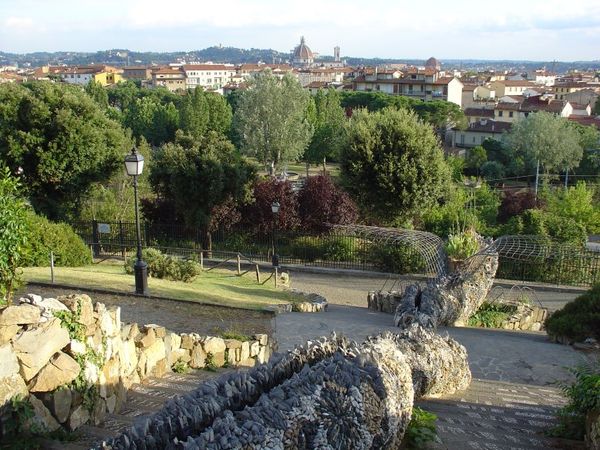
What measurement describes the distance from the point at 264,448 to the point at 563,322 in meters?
11.1

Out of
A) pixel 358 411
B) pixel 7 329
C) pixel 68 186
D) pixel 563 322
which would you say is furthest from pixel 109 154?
pixel 358 411

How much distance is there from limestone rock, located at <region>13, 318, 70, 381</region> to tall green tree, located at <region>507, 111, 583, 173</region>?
50.0 metres

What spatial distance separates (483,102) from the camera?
101438mm

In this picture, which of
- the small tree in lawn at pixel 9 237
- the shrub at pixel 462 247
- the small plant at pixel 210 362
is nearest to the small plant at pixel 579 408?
the small plant at pixel 210 362

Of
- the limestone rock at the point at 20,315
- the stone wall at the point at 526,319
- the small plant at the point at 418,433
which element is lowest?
the stone wall at the point at 526,319

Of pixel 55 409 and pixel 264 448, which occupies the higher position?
pixel 264 448

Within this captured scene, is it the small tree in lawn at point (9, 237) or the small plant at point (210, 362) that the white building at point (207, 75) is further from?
the small tree in lawn at point (9, 237)

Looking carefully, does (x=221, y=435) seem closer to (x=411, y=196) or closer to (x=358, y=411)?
(x=358, y=411)

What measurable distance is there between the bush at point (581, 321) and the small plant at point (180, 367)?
843 centimetres

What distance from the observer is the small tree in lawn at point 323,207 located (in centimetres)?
2323

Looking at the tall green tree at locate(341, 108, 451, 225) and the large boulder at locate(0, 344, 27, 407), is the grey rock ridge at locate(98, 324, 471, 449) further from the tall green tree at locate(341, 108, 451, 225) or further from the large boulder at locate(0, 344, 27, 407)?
the tall green tree at locate(341, 108, 451, 225)

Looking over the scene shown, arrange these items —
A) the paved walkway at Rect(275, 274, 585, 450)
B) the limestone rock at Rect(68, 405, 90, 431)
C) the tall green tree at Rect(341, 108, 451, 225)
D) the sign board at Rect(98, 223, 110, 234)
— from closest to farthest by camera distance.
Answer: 1. the limestone rock at Rect(68, 405, 90, 431)
2. the paved walkway at Rect(275, 274, 585, 450)
3. the sign board at Rect(98, 223, 110, 234)
4. the tall green tree at Rect(341, 108, 451, 225)

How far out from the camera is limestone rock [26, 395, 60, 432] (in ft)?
18.8

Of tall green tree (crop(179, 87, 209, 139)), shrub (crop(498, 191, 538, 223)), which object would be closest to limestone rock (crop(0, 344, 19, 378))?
shrub (crop(498, 191, 538, 223))
